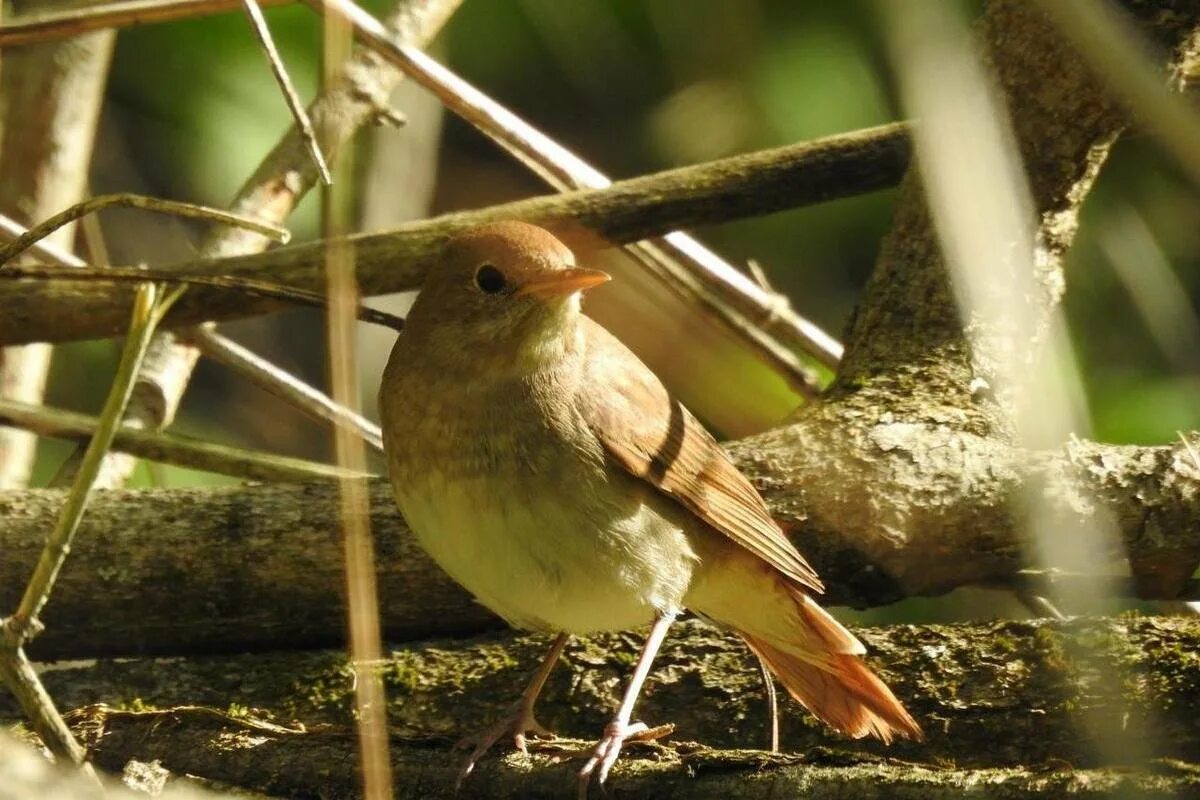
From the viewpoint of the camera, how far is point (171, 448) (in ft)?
11.8

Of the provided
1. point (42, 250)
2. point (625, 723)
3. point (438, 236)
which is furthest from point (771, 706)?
point (42, 250)

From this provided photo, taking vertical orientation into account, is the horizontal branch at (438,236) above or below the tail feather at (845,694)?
above

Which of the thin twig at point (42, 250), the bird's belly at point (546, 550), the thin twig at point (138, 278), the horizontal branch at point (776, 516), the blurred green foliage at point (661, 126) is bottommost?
Answer: the bird's belly at point (546, 550)

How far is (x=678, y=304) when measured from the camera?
4.73 meters

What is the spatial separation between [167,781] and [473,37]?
4.24 m

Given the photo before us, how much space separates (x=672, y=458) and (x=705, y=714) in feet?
1.91

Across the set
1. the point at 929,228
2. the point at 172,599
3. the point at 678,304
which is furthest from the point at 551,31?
the point at 172,599

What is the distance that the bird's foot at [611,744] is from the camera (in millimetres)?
2570

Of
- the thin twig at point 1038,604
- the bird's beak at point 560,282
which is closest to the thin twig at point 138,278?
the bird's beak at point 560,282

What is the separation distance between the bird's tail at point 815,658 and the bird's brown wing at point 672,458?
10 cm

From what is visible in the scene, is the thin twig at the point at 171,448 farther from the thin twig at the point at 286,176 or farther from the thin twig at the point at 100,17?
the thin twig at the point at 100,17

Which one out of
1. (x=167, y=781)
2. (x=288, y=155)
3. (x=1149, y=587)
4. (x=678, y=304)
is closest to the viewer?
(x=167, y=781)

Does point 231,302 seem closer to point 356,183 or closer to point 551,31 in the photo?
point 356,183

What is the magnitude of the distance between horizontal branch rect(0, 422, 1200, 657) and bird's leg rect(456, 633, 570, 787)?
34 cm
